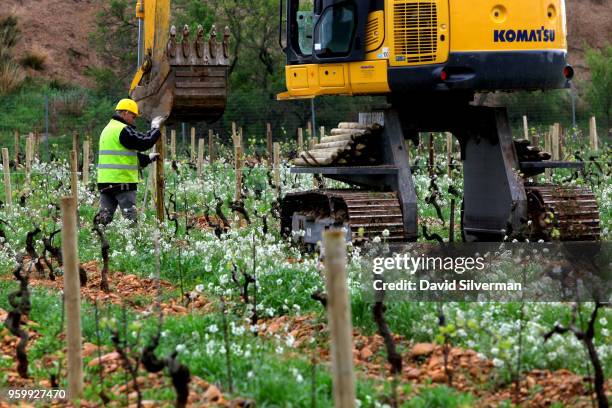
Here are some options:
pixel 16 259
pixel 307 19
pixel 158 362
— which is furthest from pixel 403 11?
pixel 158 362

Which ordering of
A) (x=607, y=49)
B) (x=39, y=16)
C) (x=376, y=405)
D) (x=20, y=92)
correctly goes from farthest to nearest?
(x=39, y=16) < (x=607, y=49) < (x=20, y=92) < (x=376, y=405)

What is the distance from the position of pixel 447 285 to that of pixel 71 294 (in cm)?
448

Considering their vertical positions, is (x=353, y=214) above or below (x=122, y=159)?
below

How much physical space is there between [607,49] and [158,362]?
150 ft

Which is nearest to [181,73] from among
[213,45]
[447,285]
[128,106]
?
[213,45]

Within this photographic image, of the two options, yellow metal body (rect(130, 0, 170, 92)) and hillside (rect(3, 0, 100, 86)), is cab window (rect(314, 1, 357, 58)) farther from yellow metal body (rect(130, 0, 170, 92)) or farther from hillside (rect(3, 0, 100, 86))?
hillside (rect(3, 0, 100, 86))

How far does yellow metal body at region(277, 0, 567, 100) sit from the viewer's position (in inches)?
533

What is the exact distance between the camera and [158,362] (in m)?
7.45

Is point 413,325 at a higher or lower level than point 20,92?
lower

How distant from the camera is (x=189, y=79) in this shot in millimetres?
15641

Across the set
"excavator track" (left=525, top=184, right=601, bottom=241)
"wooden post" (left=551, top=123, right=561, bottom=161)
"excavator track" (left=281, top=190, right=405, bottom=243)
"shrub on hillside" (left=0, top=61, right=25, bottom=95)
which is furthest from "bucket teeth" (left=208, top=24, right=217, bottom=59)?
"shrub on hillside" (left=0, top=61, right=25, bottom=95)

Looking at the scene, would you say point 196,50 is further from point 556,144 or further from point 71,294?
point 556,144

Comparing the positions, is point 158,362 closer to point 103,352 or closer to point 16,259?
point 103,352

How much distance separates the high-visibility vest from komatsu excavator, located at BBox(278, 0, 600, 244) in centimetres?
231
